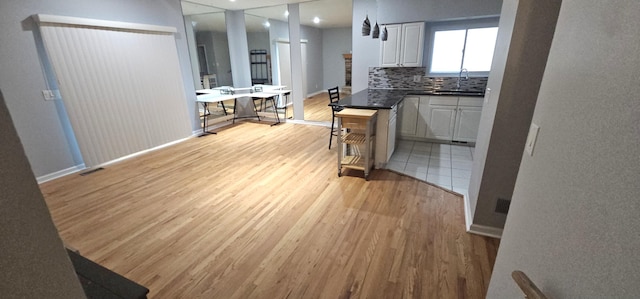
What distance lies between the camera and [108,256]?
2.01 metres

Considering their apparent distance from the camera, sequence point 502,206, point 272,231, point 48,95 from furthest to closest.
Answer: point 48,95, point 272,231, point 502,206

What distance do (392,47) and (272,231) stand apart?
3516 millimetres

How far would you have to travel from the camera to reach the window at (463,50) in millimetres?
4145

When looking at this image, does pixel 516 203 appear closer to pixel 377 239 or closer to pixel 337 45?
pixel 377 239

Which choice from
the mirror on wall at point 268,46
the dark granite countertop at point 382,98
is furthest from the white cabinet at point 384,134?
the mirror on wall at point 268,46

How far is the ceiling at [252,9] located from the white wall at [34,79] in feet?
5.09

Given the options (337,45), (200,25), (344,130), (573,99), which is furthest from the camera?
(337,45)

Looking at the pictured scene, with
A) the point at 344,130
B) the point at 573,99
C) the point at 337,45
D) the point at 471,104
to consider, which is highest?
the point at 337,45

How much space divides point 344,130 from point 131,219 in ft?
8.35

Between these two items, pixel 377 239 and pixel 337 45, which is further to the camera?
pixel 337 45

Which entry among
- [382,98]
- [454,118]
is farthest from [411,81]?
[382,98]

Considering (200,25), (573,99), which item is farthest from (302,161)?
(200,25)

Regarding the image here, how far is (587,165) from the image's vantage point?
1.93 feet

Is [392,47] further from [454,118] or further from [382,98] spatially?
[454,118]
